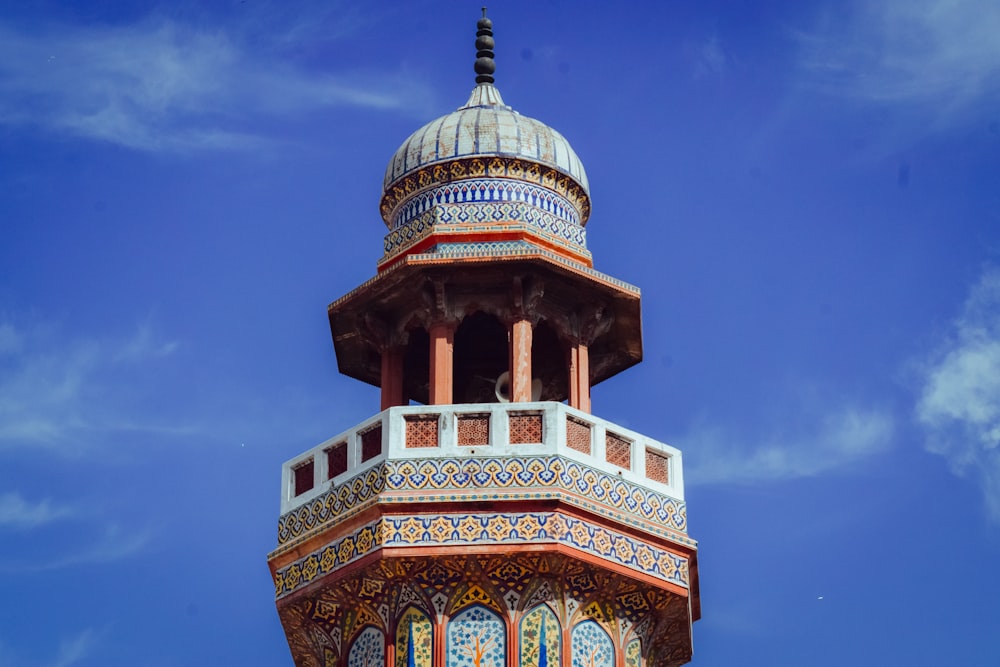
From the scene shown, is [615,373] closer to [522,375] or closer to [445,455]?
[522,375]

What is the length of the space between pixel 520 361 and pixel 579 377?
78 centimetres

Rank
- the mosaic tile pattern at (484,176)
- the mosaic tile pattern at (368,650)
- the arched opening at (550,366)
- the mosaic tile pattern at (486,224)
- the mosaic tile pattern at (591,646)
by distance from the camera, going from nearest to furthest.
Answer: the mosaic tile pattern at (591,646) → the mosaic tile pattern at (368,650) → the mosaic tile pattern at (486,224) → the mosaic tile pattern at (484,176) → the arched opening at (550,366)

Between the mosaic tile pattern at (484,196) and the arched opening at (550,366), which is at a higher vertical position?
the mosaic tile pattern at (484,196)

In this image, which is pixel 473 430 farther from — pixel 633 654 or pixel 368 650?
pixel 633 654

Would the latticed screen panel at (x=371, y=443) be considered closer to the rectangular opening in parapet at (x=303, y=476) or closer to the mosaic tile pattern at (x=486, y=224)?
the rectangular opening in parapet at (x=303, y=476)

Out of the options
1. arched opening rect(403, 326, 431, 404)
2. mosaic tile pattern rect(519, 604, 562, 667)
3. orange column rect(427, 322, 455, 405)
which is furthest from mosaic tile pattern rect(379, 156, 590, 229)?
mosaic tile pattern rect(519, 604, 562, 667)

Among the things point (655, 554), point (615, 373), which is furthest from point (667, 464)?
point (615, 373)

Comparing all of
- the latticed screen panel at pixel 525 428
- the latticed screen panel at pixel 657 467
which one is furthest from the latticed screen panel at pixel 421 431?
the latticed screen panel at pixel 657 467

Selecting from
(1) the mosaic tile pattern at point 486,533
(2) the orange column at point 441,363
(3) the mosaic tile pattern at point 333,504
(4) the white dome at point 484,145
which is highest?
(4) the white dome at point 484,145

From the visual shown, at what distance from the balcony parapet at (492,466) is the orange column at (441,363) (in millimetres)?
750

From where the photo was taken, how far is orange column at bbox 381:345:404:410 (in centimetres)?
2269

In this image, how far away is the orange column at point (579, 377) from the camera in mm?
22328

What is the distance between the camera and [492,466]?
20516 mm

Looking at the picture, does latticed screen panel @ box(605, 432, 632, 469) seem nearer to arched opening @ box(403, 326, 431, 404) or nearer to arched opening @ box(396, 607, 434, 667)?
arched opening @ box(396, 607, 434, 667)
